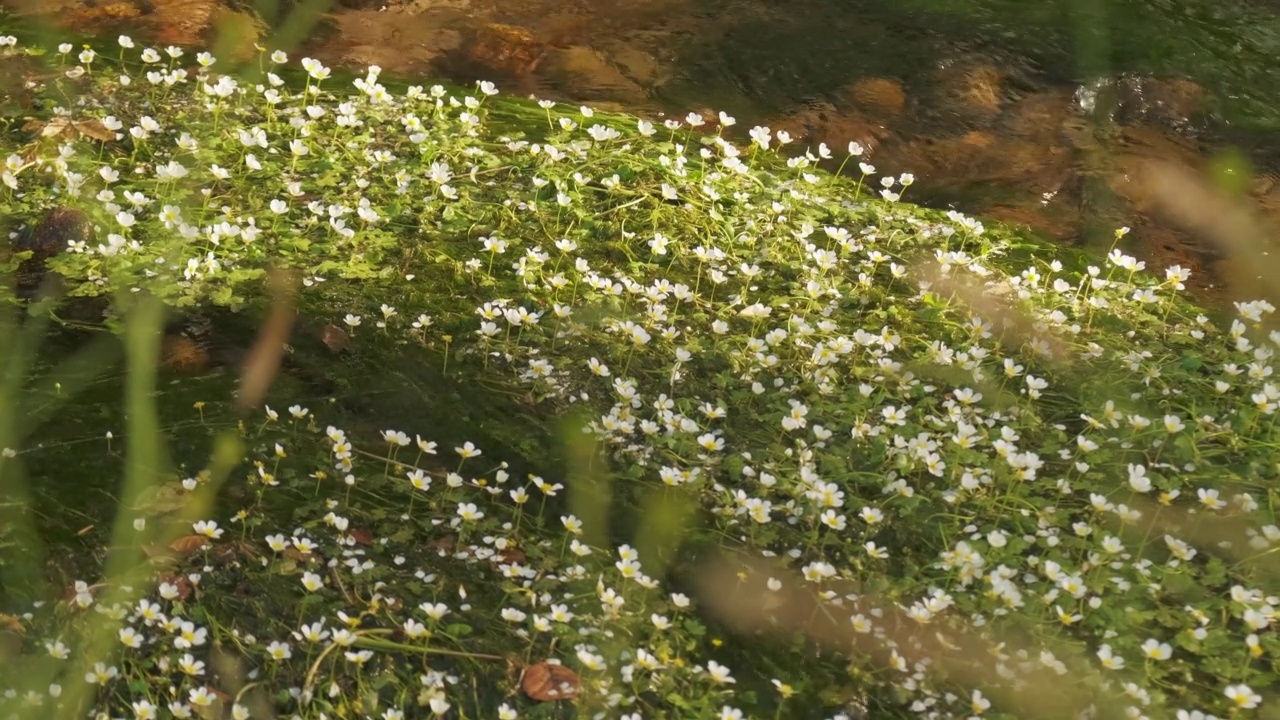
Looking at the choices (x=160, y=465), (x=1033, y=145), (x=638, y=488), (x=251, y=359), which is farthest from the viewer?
(x=1033, y=145)

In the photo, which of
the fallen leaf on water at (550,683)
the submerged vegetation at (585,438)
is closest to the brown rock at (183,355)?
the submerged vegetation at (585,438)

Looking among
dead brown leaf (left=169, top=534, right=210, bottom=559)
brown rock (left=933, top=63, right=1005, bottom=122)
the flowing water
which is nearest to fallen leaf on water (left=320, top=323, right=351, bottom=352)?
dead brown leaf (left=169, top=534, right=210, bottom=559)

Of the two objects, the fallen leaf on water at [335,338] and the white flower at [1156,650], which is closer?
the white flower at [1156,650]

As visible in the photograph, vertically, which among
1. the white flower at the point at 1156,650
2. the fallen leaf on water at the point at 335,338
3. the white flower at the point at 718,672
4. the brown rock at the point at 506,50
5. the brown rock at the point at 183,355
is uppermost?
the white flower at the point at 1156,650

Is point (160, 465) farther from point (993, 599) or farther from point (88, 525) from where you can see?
point (993, 599)

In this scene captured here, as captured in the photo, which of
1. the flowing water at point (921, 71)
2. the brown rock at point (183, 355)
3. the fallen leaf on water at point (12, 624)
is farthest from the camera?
the flowing water at point (921, 71)

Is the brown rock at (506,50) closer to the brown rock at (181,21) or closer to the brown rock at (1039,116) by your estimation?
the brown rock at (181,21)

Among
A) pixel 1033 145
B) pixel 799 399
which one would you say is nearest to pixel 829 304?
pixel 799 399

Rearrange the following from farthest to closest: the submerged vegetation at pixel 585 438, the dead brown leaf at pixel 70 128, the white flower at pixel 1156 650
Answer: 1. the dead brown leaf at pixel 70 128
2. the white flower at pixel 1156 650
3. the submerged vegetation at pixel 585 438
